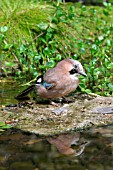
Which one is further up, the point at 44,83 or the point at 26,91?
the point at 44,83

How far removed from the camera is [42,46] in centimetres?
875

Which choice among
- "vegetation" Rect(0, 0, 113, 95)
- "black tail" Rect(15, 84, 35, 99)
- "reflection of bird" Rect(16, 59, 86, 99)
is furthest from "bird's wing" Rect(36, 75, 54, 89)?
"vegetation" Rect(0, 0, 113, 95)

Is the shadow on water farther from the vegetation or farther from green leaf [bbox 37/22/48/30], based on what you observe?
green leaf [bbox 37/22/48/30]

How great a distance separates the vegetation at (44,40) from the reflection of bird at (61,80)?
2.89 feet

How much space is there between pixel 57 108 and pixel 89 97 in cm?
78

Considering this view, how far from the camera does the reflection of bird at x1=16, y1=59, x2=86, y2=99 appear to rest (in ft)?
21.0

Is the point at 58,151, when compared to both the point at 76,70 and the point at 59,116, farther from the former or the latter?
the point at 76,70

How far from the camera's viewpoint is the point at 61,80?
6.39 m

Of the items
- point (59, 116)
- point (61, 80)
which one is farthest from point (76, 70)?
point (59, 116)

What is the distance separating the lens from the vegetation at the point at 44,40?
25.8 ft

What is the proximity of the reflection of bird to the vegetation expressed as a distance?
881 mm

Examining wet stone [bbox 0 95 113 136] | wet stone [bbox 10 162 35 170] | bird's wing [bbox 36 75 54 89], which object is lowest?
wet stone [bbox 0 95 113 136]

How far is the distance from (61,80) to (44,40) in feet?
7.55

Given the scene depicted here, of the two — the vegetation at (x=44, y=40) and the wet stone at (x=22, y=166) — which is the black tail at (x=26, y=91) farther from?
the wet stone at (x=22, y=166)
